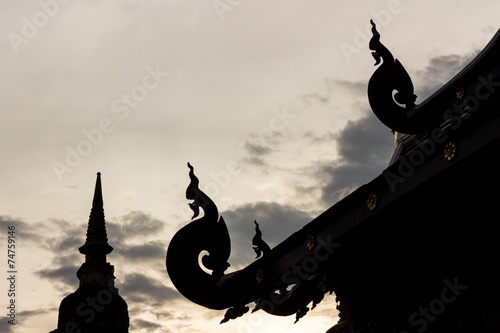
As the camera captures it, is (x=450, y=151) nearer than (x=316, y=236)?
Yes

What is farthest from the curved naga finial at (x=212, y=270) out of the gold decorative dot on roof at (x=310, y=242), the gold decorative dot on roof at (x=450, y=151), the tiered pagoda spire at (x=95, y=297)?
the tiered pagoda spire at (x=95, y=297)

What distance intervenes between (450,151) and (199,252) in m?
3.16

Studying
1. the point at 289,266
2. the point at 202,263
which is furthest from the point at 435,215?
the point at 202,263

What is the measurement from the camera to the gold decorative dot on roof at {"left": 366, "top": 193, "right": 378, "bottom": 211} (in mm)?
5234

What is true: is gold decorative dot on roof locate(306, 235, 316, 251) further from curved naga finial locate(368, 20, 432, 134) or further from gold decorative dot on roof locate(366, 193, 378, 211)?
curved naga finial locate(368, 20, 432, 134)

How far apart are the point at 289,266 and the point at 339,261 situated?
0.50m

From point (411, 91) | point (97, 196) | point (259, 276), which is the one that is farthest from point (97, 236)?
point (411, 91)

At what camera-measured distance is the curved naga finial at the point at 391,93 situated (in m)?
5.29

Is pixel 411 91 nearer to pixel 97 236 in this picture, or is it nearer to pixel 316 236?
pixel 316 236

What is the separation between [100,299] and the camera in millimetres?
51719

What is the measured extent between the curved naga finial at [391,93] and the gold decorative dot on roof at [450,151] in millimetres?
539

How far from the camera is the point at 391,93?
5.48m

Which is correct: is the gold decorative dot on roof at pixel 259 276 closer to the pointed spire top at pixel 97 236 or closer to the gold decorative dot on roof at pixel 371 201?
the gold decorative dot on roof at pixel 371 201

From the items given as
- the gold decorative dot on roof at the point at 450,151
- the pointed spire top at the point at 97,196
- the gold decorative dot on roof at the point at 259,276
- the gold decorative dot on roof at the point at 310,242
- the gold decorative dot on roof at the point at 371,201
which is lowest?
the gold decorative dot on roof at the point at 450,151
